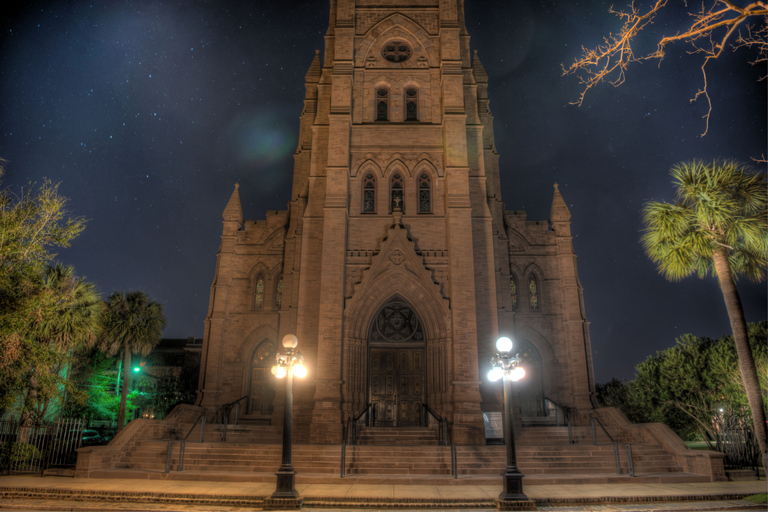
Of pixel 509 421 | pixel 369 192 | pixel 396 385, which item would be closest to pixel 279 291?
pixel 369 192

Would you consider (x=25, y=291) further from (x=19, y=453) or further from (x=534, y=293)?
(x=534, y=293)

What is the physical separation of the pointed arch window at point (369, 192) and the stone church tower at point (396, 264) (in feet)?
0.28

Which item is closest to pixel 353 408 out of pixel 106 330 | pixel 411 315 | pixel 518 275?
pixel 411 315

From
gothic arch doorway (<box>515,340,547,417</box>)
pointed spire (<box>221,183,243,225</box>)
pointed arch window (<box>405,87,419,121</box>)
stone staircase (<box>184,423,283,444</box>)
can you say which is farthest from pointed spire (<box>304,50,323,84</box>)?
stone staircase (<box>184,423,283,444</box>)

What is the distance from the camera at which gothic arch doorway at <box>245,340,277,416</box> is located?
2448 centimetres

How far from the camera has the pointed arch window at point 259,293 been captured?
26.1 metres

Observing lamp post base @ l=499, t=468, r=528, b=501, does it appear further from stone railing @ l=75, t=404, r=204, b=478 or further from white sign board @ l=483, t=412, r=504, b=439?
stone railing @ l=75, t=404, r=204, b=478

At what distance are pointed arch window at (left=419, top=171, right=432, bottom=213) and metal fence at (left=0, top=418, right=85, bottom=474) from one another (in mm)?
16066

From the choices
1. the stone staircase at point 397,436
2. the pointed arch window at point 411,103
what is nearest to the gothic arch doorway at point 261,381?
the stone staircase at point 397,436

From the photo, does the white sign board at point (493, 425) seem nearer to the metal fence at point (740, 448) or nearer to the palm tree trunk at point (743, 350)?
the metal fence at point (740, 448)

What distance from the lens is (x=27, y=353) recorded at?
13742 millimetres

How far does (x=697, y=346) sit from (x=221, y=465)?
1942 cm

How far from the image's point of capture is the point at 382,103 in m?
25.3

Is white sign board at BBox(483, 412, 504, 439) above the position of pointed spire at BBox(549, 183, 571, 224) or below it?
below
